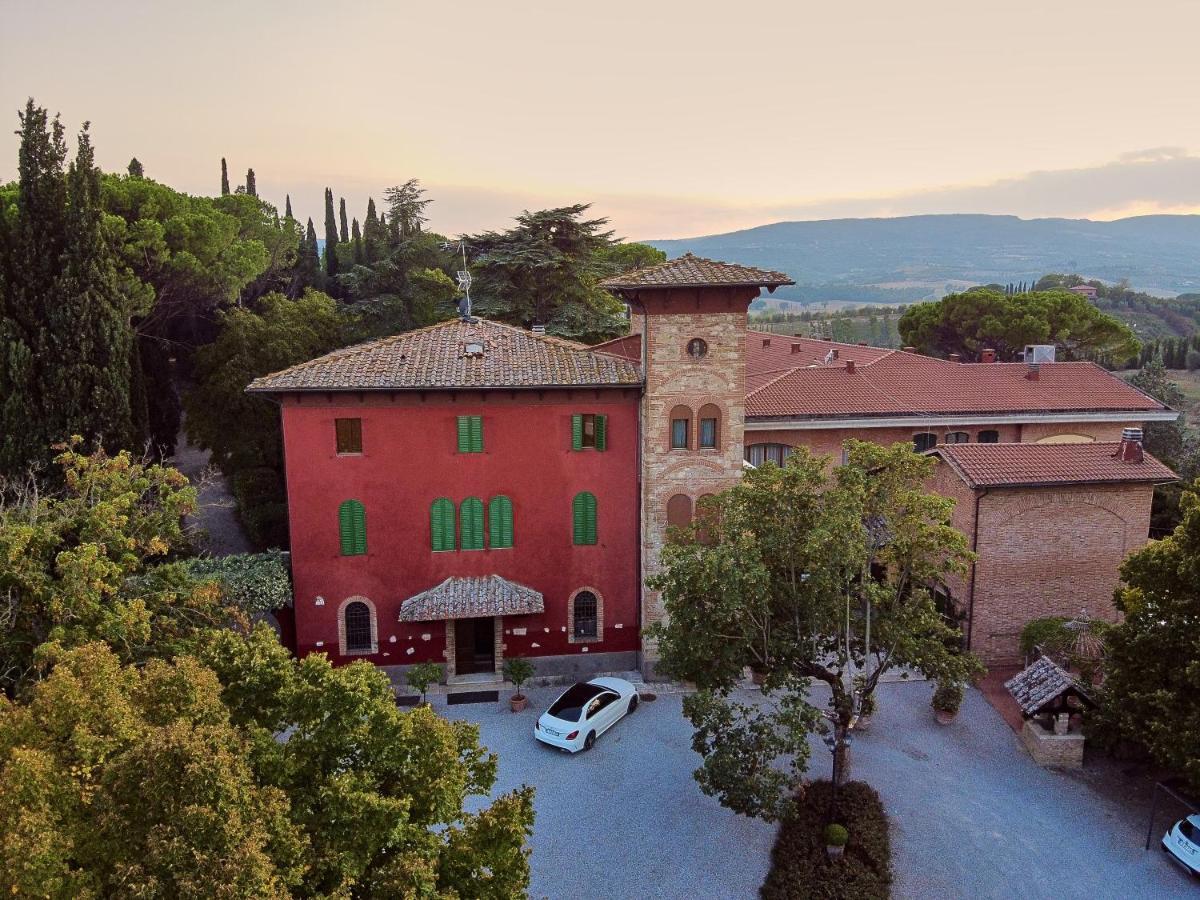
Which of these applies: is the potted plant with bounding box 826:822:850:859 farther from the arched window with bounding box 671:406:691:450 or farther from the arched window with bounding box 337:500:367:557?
the arched window with bounding box 337:500:367:557

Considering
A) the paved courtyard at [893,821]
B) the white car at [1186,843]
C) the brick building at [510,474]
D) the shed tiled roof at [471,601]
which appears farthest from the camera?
the shed tiled roof at [471,601]

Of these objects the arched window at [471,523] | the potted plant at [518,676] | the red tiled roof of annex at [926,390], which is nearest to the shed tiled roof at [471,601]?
the arched window at [471,523]

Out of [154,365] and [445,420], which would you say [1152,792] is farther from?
[154,365]

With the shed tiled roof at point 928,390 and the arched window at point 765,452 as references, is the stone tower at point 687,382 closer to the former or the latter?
the shed tiled roof at point 928,390

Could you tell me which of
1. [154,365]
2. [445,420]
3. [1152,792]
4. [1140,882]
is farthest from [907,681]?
[154,365]

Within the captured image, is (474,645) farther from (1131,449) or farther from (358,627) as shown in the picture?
(1131,449)

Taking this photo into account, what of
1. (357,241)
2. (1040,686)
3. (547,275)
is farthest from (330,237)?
(1040,686)

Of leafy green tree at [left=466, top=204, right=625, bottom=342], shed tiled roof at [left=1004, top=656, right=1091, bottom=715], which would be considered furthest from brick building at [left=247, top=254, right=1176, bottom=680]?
leafy green tree at [left=466, top=204, right=625, bottom=342]
